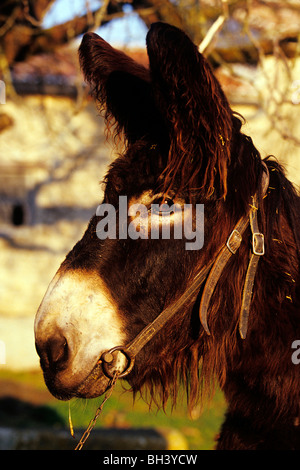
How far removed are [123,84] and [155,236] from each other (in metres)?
0.81

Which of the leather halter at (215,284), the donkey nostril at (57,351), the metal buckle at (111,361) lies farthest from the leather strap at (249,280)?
the donkey nostril at (57,351)

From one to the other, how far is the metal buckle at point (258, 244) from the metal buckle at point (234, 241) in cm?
6

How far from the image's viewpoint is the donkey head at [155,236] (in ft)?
5.82

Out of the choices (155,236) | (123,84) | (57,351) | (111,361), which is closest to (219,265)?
(155,236)

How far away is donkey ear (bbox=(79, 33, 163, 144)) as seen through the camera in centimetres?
212

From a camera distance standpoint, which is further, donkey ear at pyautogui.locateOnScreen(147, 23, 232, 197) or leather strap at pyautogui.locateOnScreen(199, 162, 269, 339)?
leather strap at pyautogui.locateOnScreen(199, 162, 269, 339)

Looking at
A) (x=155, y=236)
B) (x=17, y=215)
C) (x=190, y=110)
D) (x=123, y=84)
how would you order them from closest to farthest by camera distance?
(x=190, y=110) < (x=155, y=236) < (x=123, y=84) < (x=17, y=215)

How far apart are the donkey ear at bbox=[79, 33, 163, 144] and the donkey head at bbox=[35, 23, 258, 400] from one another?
0.36ft

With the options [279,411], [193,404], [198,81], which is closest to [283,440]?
[279,411]

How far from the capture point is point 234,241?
1907 millimetres

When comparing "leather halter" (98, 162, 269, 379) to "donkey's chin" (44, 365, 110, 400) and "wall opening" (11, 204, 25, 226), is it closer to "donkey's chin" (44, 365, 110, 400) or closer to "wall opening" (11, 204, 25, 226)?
"donkey's chin" (44, 365, 110, 400)

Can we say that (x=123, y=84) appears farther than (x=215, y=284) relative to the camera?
Yes

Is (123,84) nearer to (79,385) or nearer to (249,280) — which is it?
(249,280)

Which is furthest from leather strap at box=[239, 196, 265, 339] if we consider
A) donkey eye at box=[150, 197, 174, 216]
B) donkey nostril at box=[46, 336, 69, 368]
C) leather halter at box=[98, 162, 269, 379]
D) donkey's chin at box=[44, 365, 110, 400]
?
donkey nostril at box=[46, 336, 69, 368]
